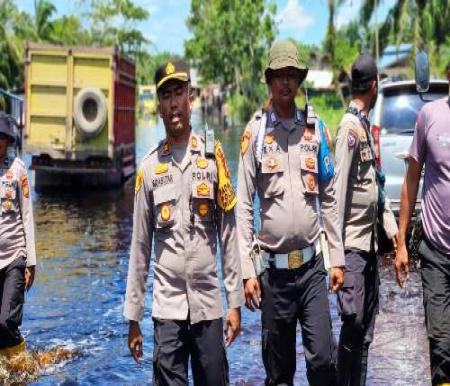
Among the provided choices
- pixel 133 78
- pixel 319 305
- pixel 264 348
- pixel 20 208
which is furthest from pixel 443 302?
pixel 133 78

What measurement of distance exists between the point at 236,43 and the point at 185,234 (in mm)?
57665

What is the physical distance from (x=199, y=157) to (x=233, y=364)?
2.84 m

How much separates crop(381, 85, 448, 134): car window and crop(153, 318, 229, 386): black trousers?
241 inches

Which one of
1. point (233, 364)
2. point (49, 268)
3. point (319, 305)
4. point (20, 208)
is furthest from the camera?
point (49, 268)

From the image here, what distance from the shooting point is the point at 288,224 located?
14.2 feet

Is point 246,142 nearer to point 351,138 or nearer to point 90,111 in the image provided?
point 351,138

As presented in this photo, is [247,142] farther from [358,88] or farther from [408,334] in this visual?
[408,334]

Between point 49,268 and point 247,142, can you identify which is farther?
point 49,268

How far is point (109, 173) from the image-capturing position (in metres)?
18.3

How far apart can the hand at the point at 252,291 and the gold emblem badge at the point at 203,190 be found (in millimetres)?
645

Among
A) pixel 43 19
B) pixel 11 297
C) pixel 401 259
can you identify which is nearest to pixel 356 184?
pixel 401 259

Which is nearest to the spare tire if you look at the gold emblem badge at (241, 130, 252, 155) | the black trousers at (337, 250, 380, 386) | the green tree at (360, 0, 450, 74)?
the black trousers at (337, 250, 380, 386)

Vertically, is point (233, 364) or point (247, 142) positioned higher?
point (247, 142)

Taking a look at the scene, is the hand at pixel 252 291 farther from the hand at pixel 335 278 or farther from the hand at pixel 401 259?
the hand at pixel 401 259
